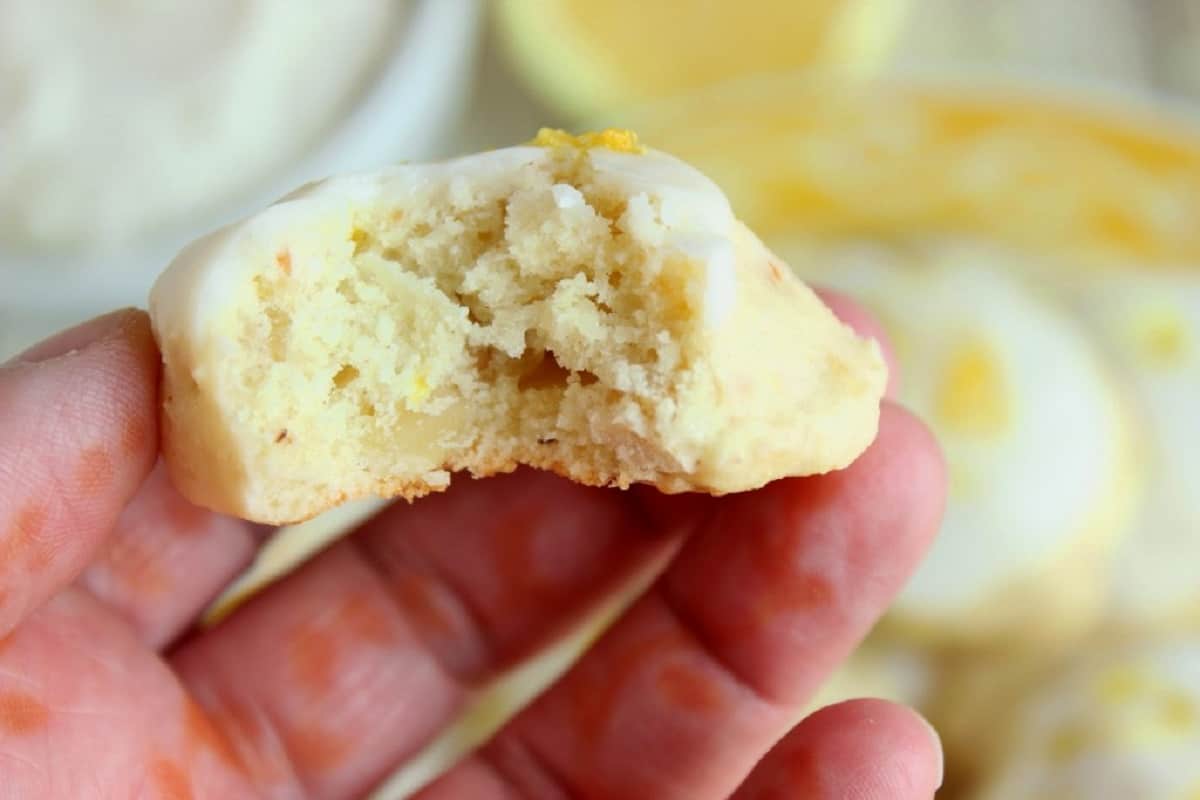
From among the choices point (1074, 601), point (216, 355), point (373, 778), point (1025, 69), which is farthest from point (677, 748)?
point (1025, 69)

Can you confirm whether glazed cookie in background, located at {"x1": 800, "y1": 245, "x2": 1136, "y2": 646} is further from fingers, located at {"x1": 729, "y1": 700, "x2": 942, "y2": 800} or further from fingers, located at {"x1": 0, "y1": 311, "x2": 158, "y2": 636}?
fingers, located at {"x1": 0, "y1": 311, "x2": 158, "y2": 636}

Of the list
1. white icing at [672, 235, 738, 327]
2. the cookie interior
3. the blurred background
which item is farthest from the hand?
the blurred background

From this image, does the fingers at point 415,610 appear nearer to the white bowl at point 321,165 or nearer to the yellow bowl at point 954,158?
the white bowl at point 321,165

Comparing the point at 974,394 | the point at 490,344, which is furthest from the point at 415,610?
the point at 974,394

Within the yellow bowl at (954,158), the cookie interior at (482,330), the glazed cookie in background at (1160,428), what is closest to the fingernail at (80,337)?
the cookie interior at (482,330)

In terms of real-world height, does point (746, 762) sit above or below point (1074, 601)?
above

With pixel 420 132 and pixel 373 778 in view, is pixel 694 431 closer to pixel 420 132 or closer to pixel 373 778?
pixel 373 778
